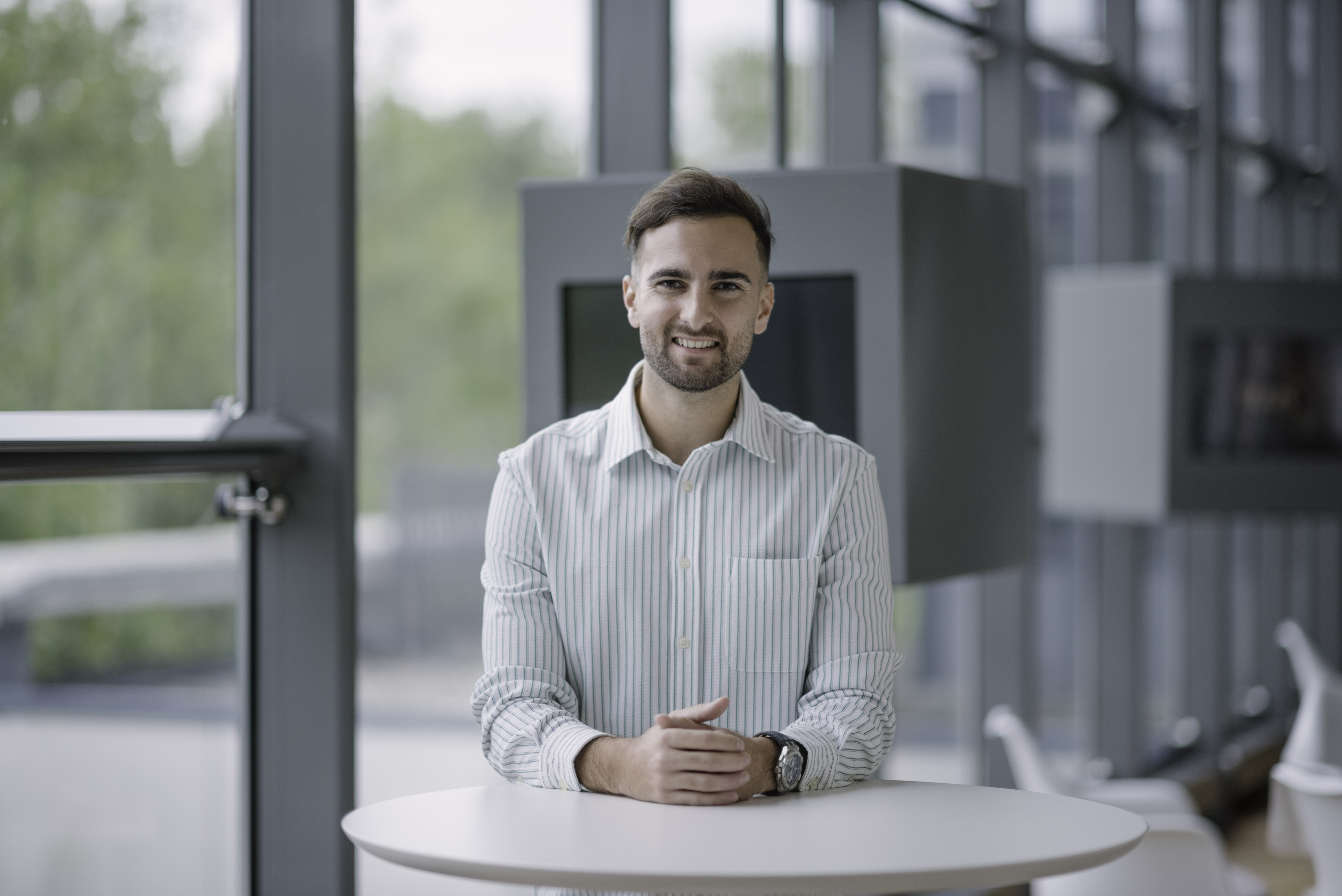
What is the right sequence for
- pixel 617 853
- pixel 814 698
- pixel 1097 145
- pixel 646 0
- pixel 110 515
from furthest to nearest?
pixel 1097 145 → pixel 646 0 → pixel 110 515 → pixel 814 698 → pixel 617 853

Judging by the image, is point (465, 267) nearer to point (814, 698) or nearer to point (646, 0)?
point (646, 0)

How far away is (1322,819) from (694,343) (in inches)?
102

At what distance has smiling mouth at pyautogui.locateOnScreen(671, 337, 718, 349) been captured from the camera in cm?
188

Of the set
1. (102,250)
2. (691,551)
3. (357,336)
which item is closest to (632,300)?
(691,551)

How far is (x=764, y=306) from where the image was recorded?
199 cm

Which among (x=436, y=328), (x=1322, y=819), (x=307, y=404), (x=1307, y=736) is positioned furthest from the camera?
(x=436, y=328)

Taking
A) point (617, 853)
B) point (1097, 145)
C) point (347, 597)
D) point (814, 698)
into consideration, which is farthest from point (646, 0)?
point (1097, 145)

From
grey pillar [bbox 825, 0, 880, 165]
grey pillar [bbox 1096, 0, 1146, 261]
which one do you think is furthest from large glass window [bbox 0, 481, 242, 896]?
grey pillar [bbox 1096, 0, 1146, 261]

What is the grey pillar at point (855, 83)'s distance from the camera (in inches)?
156

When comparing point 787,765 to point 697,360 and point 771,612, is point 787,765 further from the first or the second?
point 697,360

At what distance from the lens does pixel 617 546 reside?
1967 mm

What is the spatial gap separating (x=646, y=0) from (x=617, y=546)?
168 cm

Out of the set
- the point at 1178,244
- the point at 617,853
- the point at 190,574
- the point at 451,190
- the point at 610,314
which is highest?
the point at 451,190

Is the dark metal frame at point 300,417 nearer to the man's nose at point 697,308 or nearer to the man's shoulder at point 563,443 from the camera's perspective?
A: the man's shoulder at point 563,443
